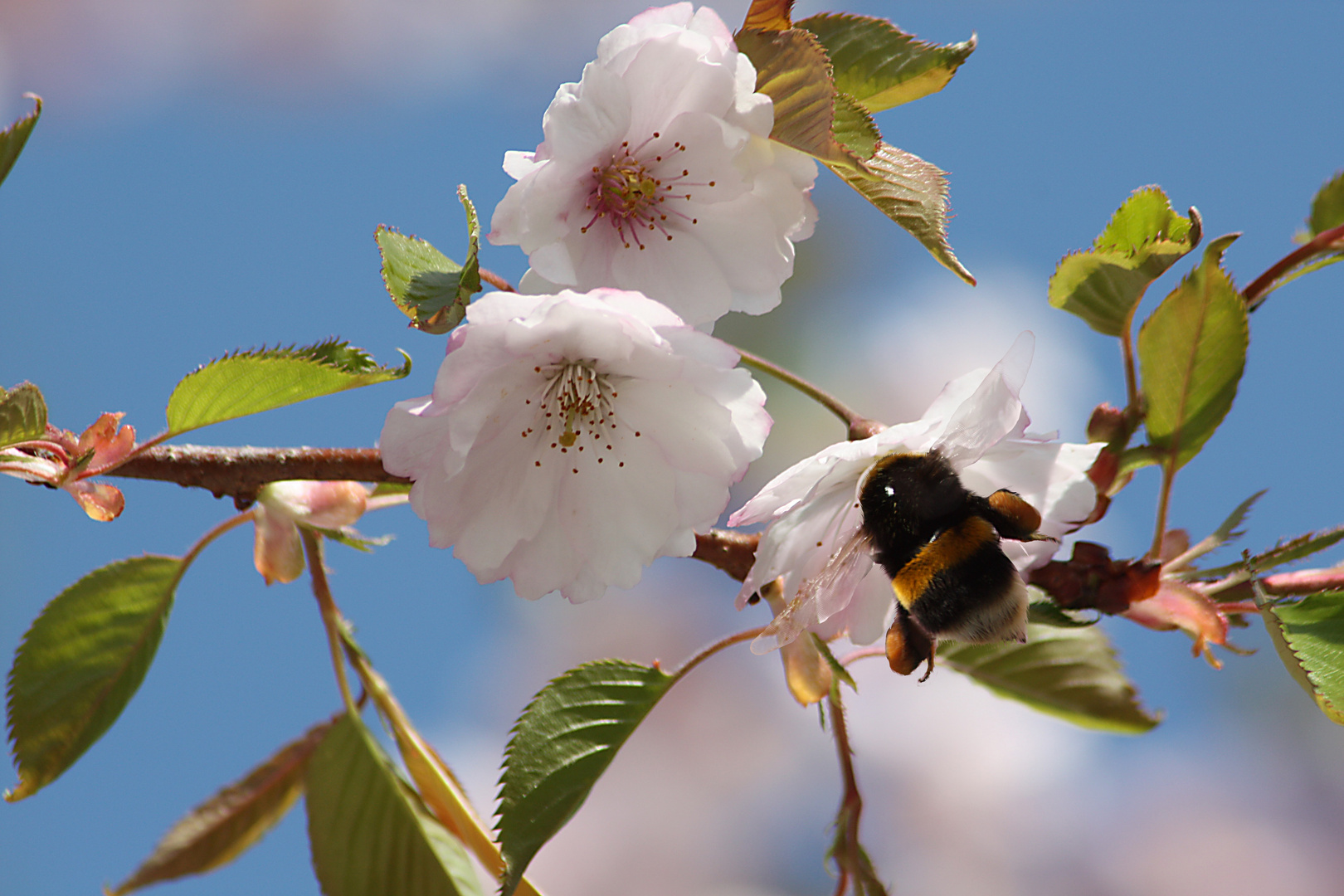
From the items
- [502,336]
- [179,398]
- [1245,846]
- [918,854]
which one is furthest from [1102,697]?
[1245,846]

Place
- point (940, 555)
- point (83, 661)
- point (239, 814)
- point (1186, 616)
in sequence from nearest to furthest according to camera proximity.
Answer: point (940, 555) < point (1186, 616) < point (83, 661) < point (239, 814)

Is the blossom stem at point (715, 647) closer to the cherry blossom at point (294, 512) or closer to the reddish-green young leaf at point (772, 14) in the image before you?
the cherry blossom at point (294, 512)

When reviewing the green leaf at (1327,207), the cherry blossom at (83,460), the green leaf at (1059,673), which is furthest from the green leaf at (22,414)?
the green leaf at (1327,207)

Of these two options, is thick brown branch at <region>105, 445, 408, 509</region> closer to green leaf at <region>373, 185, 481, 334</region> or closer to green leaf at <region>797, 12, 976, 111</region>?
green leaf at <region>373, 185, 481, 334</region>

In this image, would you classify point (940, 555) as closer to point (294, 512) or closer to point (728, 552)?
point (728, 552)

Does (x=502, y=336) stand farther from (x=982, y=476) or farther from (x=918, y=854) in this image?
(x=918, y=854)

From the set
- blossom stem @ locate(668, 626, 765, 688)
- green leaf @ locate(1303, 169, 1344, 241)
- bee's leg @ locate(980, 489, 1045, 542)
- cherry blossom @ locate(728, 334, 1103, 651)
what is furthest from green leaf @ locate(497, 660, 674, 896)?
green leaf @ locate(1303, 169, 1344, 241)

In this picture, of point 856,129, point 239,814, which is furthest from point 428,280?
point 239,814
